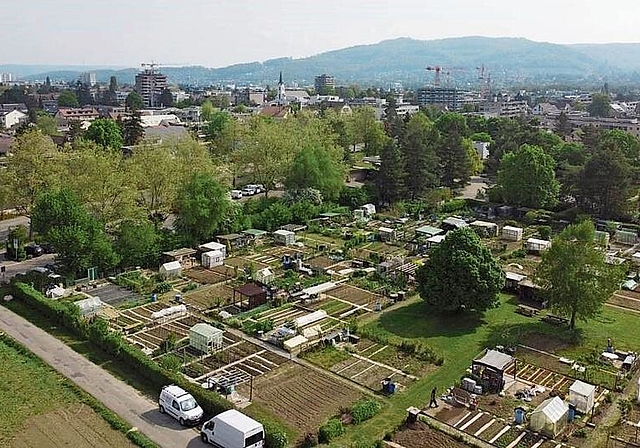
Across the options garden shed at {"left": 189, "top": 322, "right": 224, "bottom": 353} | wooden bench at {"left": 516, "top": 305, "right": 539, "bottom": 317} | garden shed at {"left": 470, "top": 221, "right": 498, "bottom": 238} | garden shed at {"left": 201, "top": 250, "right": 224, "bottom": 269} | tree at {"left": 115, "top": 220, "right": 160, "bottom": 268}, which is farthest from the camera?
garden shed at {"left": 470, "top": 221, "right": 498, "bottom": 238}

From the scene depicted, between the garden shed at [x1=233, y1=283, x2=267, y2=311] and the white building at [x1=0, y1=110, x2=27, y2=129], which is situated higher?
the white building at [x1=0, y1=110, x2=27, y2=129]

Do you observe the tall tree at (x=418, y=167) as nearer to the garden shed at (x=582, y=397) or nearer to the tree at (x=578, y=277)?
the tree at (x=578, y=277)

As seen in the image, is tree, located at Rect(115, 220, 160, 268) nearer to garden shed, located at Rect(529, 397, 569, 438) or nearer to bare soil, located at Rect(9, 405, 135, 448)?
bare soil, located at Rect(9, 405, 135, 448)

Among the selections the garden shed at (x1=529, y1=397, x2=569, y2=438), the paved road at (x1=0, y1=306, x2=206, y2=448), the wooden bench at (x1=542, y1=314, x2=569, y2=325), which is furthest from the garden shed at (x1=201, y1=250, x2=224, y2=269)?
the garden shed at (x1=529, y1=397, x2=569, y2=438)

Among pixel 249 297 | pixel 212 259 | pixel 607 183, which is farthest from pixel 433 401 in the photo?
pixel 607 183

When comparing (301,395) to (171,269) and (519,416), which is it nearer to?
(519,416)

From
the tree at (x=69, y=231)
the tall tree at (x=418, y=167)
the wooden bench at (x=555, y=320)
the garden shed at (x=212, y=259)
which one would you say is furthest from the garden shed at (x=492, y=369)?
the tall tree at (x=418, y=167)

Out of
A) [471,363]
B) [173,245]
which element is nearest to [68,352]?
[173,245]

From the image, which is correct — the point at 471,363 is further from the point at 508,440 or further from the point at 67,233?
the point at 67,233
